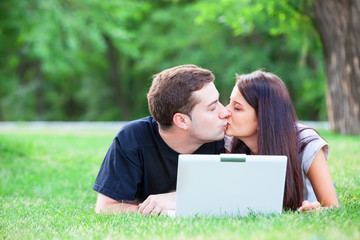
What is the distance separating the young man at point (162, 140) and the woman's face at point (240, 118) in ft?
0.19

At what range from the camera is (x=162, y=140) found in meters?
3.86

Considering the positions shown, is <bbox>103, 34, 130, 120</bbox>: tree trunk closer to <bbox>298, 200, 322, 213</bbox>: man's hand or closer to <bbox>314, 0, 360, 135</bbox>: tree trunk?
<bbox>314, 0, 360, 135</bbox>: tree trunk

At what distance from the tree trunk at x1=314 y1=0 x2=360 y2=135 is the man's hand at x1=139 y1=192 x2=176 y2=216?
698 centimetres

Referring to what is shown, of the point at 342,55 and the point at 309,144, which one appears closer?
the point at 309,144

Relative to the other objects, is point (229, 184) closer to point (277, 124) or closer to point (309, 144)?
point (277, 124)

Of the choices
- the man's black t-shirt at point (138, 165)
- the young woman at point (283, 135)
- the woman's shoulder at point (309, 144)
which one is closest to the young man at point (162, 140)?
the man's black t-shirt at point (138, 165)

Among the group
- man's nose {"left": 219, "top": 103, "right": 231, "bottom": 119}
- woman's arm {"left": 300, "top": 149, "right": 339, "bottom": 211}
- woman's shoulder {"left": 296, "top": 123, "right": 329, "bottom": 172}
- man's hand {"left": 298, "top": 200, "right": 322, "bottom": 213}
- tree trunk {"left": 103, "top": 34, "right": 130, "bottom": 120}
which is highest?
man's nose {"left": 219, "top": 103, "right": 231, "bottom": 119}

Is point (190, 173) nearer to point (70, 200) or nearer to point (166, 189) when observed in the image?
point (166, 189)

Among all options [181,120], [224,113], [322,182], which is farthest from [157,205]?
[322,182]

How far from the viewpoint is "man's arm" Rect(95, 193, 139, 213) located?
364 centimetres

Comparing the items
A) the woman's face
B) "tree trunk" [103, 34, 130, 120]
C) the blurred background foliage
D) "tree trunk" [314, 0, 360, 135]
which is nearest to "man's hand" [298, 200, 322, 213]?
the woman's face

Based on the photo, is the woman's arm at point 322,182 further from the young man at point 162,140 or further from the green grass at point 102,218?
the young man at point 162,140

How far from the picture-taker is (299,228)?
Result: 108 inches

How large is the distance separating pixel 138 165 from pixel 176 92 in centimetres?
64
